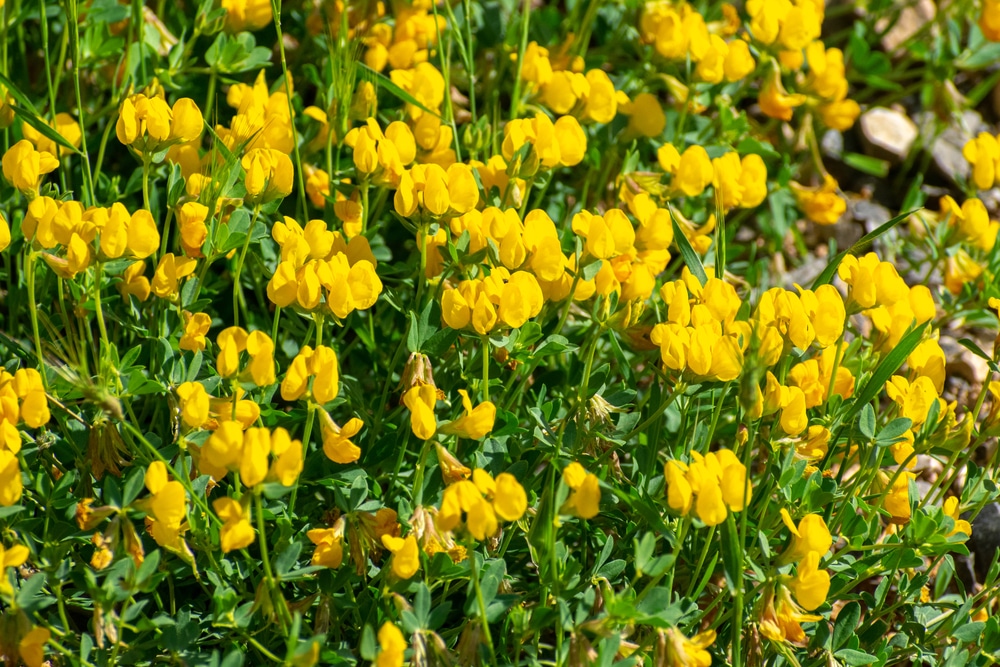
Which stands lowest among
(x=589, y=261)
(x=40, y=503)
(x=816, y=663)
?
(x=816, y=663)

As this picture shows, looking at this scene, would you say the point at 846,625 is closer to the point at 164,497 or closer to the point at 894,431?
the point at 894,431

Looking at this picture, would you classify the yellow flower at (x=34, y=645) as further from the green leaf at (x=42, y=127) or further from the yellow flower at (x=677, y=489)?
the yellow flower at (x=677, y=489)

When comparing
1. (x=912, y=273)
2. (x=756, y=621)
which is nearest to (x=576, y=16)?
(x=912, y=273)

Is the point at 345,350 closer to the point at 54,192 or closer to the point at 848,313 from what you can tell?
the point at 54,192

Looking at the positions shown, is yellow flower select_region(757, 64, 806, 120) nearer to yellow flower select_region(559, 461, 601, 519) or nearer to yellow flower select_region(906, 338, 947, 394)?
yellow flower select_region(906, 338, 947, 394)

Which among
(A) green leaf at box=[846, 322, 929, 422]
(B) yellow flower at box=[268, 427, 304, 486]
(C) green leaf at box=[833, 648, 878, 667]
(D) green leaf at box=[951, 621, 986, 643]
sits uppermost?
(A) green leaf at box=[846, 322, 929, 422]

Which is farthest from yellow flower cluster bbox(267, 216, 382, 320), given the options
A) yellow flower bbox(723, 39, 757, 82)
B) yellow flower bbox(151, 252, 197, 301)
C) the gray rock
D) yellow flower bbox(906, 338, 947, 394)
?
the gray rock
